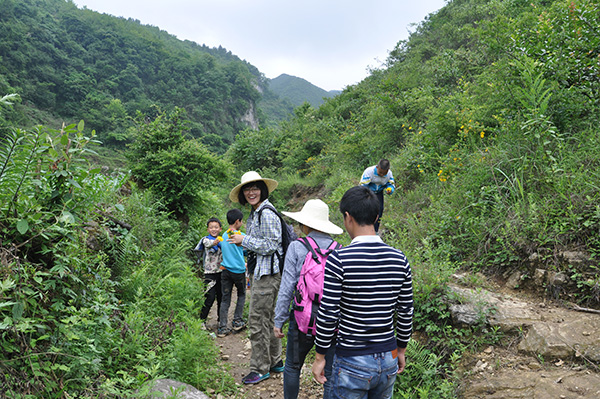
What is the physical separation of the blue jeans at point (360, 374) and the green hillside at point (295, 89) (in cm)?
14088

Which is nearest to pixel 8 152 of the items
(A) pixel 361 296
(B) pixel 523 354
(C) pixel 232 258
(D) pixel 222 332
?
(A) pixel 361 296

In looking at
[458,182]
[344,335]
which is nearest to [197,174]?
[458,182]

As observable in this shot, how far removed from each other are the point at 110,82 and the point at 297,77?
417 ft

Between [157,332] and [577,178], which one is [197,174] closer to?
[157,332]

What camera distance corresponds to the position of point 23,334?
222cm

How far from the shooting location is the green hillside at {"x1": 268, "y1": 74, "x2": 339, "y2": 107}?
14425 cm

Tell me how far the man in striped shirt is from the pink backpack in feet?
1.40

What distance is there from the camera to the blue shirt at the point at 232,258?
5.06 metres

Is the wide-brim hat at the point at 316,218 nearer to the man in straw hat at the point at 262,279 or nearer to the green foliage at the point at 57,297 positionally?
the man in straw hat at the point at 262,279

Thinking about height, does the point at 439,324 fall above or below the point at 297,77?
below

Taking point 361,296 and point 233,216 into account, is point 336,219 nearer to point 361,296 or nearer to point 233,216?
point 233,216

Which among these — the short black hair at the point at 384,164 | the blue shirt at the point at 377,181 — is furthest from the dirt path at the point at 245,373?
the short black hair at the point at 384,164

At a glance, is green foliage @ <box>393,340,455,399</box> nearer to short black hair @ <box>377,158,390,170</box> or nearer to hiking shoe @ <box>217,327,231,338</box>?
hiking shoe @ <box>217,327,231,338</box>

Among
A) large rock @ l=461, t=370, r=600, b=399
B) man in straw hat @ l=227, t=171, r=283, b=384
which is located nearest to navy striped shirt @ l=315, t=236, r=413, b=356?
large rock @ l=461, t=370, r=600, b=399
